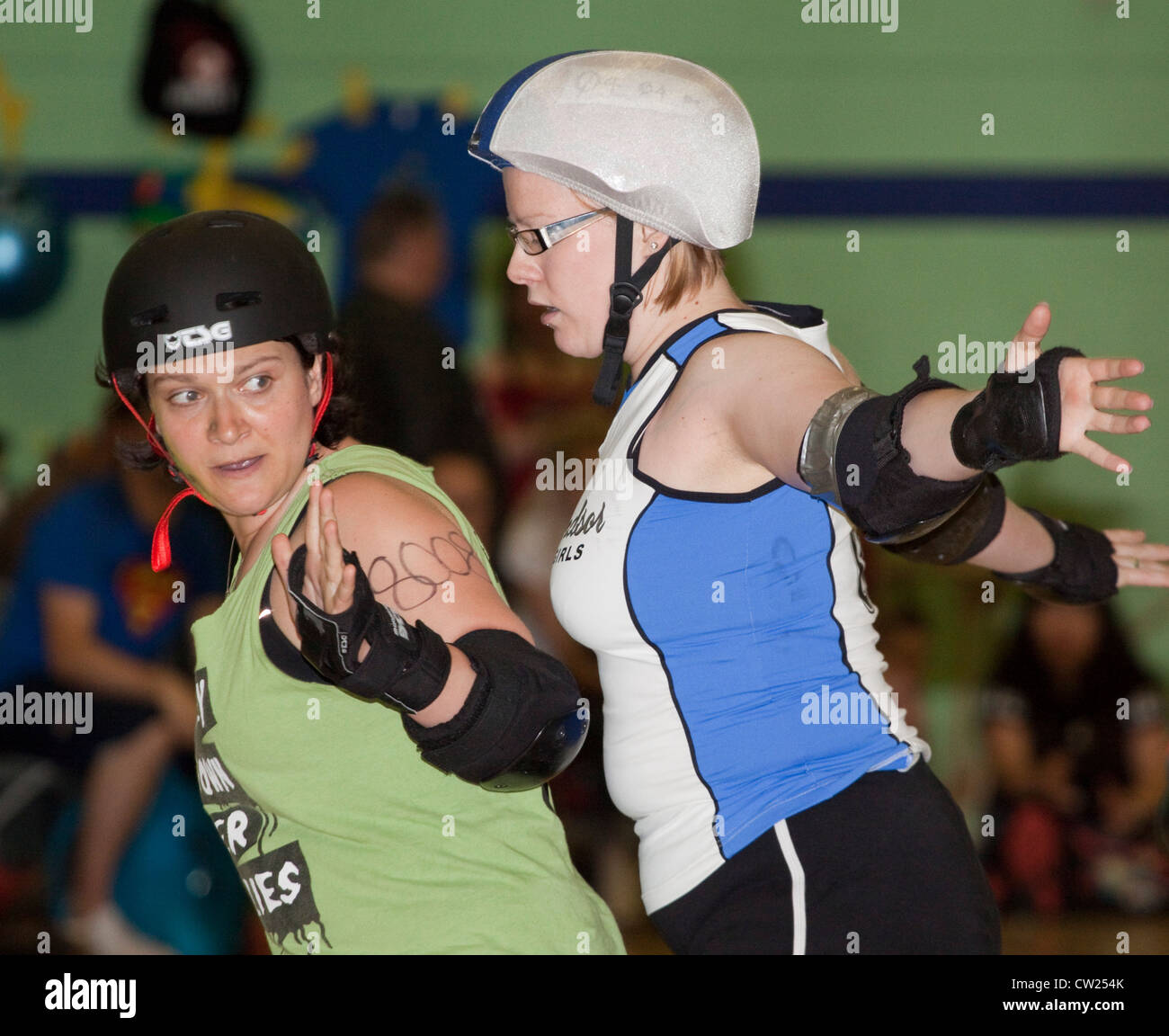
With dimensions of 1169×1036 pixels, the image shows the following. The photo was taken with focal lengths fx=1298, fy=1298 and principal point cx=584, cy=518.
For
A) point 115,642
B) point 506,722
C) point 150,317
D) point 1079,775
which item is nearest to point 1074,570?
point 506,722

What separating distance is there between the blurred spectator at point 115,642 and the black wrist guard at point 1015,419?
3.72m

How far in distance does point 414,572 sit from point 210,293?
598mm

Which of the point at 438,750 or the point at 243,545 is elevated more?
the point at 243,545

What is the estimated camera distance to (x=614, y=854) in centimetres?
513

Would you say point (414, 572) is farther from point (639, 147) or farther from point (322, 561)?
point (639, 147)

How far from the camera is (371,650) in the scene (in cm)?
159

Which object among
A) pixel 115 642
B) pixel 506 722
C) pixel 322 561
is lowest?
pixel 115 642

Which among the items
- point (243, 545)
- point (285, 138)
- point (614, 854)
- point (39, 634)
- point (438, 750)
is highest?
point (285, 138)

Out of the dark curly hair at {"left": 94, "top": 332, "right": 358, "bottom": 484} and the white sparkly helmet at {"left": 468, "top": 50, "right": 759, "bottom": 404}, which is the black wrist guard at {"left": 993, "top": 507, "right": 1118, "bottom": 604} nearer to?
the white sparkly helmet at {"left": 468, "top": 50, "right": 759, "bottom": 404}

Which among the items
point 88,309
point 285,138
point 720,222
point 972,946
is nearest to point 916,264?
point 285,138
